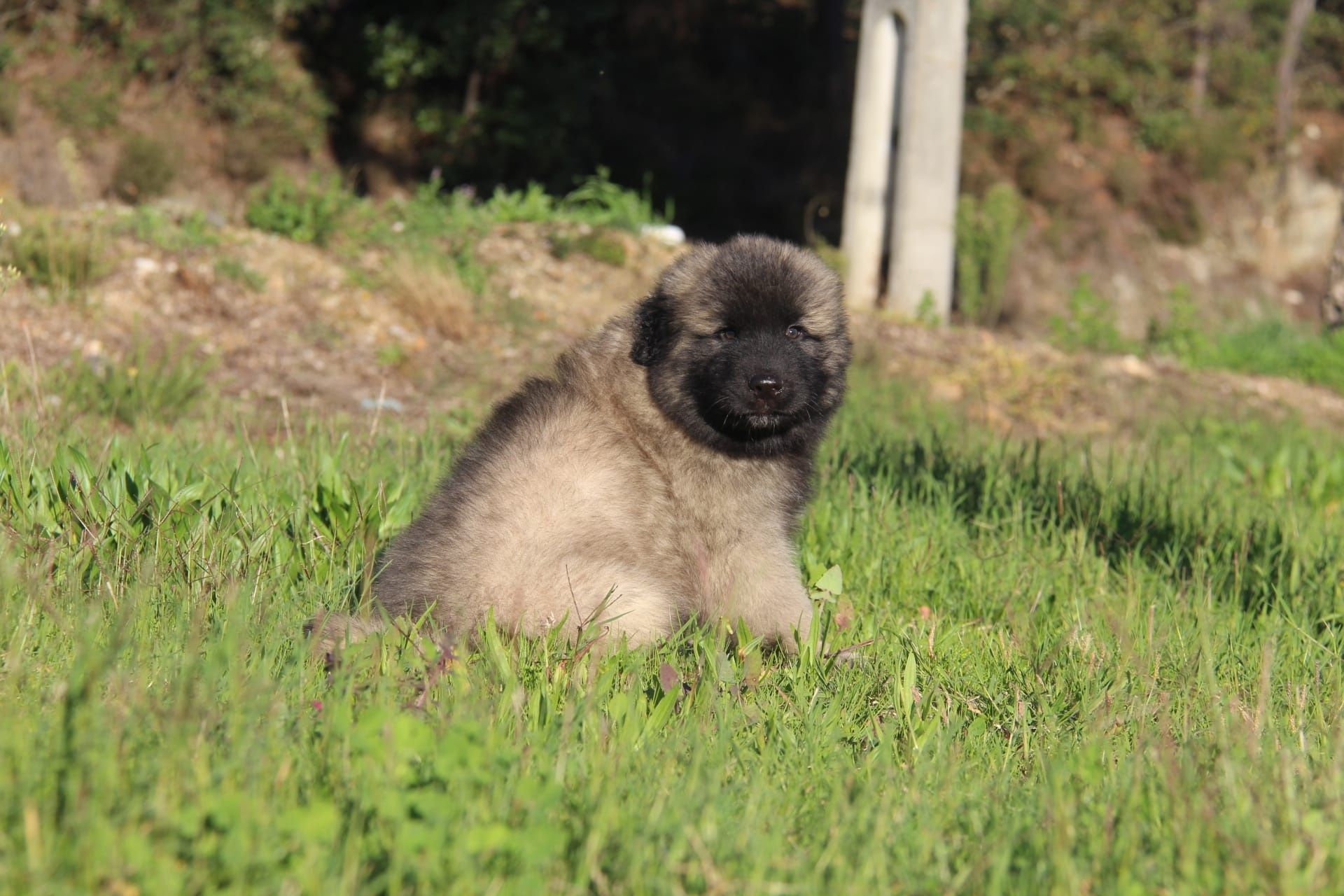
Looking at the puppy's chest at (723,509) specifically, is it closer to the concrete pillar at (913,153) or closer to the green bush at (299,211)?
the green bush at (299,211)

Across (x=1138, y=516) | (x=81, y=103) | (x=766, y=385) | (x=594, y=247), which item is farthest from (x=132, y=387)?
(x=81, y=103)

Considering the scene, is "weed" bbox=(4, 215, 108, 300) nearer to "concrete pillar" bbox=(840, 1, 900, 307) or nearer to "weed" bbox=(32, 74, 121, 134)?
"concrete pillar" bbox=(840, 1, 900, 307)

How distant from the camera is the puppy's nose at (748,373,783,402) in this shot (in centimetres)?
342

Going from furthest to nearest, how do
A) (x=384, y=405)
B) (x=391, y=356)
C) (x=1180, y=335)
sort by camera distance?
(x=1180, y=335) < (x=391, y=356) < (x=384, y=405)

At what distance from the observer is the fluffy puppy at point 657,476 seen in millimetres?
3107

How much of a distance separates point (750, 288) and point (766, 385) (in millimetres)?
302

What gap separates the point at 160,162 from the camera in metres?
13.1

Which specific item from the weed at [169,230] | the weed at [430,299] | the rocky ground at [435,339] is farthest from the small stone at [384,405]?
the weed at [169,230]

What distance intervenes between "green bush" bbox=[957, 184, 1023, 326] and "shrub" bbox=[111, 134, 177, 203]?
8184 millimetres

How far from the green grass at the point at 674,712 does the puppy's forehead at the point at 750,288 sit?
2.96 feet

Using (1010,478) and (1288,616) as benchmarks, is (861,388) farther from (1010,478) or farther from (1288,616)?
(1288,616)

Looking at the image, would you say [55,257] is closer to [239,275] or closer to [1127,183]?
[239,275]

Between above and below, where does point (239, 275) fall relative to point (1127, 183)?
below

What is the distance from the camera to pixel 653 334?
3.66 m
